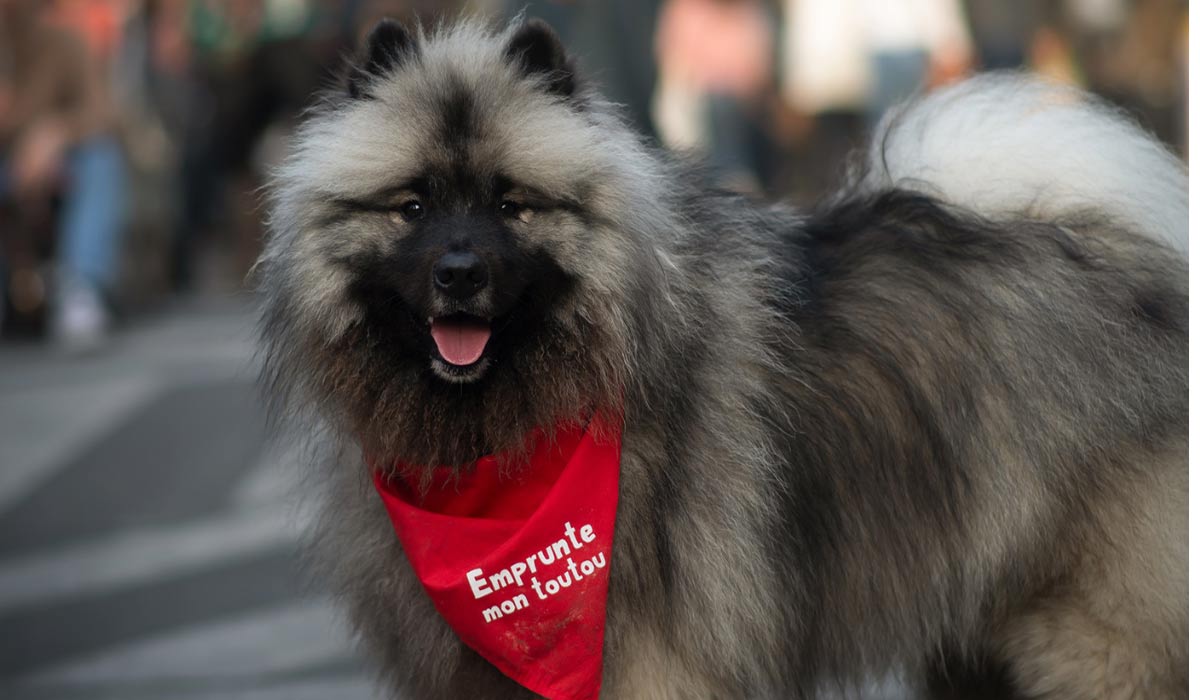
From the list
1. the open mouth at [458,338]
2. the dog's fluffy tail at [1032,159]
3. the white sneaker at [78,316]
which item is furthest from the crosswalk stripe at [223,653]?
the white sneaker at [78,316]

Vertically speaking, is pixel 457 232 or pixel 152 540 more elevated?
pixel 457 232

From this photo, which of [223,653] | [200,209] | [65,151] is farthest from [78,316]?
[223,653]

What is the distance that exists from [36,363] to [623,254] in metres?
7.99

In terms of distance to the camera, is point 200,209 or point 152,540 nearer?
point 152,540

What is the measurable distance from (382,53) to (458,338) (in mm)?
772

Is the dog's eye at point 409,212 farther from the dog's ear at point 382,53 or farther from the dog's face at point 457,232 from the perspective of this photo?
the dog's ear at point 382,53

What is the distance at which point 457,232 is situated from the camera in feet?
11.7

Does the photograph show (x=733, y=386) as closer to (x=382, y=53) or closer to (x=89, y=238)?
(x=382, y=53)

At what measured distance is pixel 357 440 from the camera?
385 centimetres

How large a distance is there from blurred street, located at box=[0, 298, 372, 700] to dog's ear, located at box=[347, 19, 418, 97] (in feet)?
2.84

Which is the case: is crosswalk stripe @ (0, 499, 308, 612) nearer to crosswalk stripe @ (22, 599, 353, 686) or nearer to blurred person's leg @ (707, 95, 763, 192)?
crosswalk stripe @ (22, 599, 353, 686)

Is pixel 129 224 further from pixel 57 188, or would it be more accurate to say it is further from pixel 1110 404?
pixel 1110 404

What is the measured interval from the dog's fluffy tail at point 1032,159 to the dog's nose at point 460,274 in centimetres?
132

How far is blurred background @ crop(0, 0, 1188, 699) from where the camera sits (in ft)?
20.1
